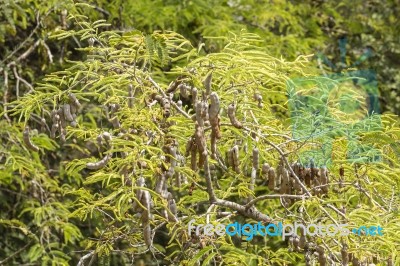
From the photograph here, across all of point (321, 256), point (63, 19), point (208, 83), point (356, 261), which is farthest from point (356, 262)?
point (63, 19)

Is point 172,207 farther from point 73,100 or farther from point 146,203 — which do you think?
point 73,100

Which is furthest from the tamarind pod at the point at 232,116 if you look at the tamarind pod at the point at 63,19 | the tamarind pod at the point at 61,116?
the tamarind pod at the point at 63,19

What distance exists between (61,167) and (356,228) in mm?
2682

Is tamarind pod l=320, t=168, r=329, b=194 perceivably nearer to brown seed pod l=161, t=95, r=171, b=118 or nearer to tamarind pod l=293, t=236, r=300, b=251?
tamarind pod l=293, t=236, r=300, b=251

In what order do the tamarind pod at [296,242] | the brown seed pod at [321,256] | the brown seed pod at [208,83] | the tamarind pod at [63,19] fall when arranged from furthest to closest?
1. the tamarind pod at [63,19]
2. the tamarind pod at [296,242]
3. the brown seed pod at [321,256]
4. the brown seed pod at [208,83]

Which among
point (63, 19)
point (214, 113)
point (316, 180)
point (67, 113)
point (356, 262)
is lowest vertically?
point (63, 19)

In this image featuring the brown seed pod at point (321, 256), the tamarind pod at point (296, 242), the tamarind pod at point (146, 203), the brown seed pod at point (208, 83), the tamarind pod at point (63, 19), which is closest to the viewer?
the tamarind pod at point (146, 203)

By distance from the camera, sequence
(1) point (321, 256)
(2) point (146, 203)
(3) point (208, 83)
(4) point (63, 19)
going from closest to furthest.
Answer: (2) point (146, 203) < (3) point (208, 83) < (1) point (321, 256) < (4) point (63, 19)

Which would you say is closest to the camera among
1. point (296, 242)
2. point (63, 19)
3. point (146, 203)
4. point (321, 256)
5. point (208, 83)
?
point (146, 203)

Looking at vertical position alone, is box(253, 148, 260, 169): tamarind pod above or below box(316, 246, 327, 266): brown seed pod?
above

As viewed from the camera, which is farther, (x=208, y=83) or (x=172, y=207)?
(x=172, y=207)

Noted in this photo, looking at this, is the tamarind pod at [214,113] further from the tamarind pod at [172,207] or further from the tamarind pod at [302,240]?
the tamarind pod at [302,240]

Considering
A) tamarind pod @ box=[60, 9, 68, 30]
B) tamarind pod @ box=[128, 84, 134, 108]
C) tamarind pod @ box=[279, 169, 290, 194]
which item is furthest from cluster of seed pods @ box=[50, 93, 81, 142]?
tamarind pod @ box=[60, 9, 68, 30]

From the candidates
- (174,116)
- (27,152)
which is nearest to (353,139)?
(174,116)
